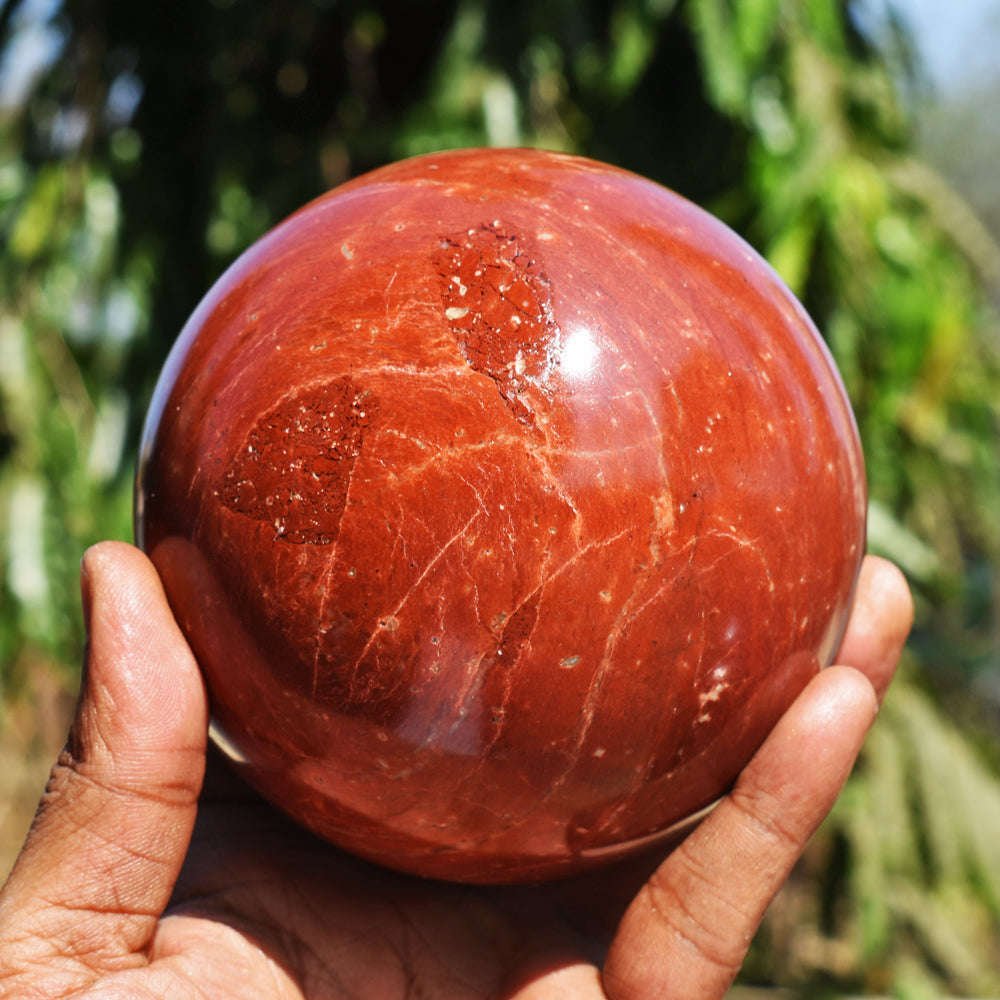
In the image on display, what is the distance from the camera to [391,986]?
1786 mm

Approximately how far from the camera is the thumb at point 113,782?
1558 millimetres

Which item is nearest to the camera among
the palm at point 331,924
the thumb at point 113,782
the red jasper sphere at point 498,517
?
the red jasper sphere at point 498,517

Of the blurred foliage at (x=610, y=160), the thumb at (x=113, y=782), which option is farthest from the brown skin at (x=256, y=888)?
the blurred foliage at (x=610, y=160)

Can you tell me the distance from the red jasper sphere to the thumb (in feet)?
0.17

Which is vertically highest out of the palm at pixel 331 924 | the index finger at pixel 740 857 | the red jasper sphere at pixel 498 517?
the red jasper sphere at pixel 498 517

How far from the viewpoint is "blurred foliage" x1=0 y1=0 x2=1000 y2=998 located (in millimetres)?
2982

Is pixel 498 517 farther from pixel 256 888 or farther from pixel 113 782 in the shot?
pixel 256 888

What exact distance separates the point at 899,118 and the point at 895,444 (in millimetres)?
1046

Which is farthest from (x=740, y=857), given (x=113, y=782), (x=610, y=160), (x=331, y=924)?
(x=610, y=160)

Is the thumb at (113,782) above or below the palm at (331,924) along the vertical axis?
above

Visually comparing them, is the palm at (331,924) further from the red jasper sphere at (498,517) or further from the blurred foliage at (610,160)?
the blurred foliage at (610,160)

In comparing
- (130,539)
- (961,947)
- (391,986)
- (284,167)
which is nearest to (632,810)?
(391,986)

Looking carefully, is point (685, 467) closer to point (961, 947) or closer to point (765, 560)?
point (765, 560)

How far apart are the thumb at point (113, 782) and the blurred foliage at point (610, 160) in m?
1.54
